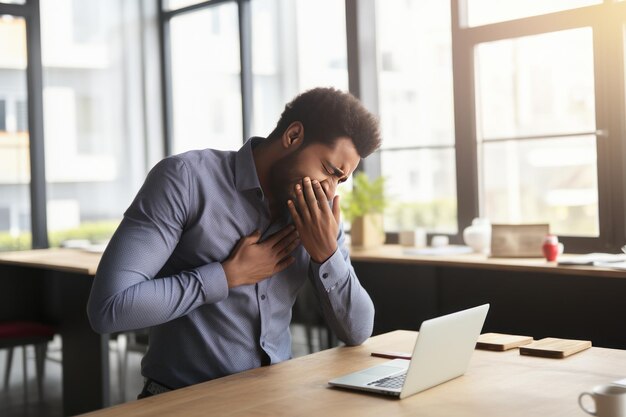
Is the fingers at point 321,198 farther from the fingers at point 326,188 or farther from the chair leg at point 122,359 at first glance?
the chair leg at point 122,359

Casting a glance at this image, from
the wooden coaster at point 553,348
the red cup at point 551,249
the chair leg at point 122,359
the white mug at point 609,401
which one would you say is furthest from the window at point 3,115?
the white mug at point 609,401

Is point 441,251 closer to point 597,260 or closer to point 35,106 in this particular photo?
point 597,260

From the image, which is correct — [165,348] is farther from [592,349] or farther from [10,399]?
[10,399]

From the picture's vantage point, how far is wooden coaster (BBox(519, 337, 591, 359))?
1.94 metres

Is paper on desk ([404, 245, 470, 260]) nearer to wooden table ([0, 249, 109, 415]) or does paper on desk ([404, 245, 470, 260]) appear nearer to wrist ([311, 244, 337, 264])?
wooden table ([0, 249, 109, 415])

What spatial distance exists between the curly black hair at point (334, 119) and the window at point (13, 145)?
3.75 meters

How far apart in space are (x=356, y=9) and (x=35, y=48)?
2.16 meters

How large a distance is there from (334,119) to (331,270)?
364 millimetres

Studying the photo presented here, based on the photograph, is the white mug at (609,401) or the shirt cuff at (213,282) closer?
the white mug at (609,401)

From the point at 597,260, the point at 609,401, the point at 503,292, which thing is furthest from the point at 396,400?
the point at 503,292

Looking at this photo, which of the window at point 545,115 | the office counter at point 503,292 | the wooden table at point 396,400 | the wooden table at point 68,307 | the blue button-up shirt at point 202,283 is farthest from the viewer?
the wooden table at point 68,307

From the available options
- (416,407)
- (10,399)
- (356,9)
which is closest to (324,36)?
(356,9)

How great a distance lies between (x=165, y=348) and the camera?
196cm

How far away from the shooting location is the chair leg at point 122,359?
4664 mm
